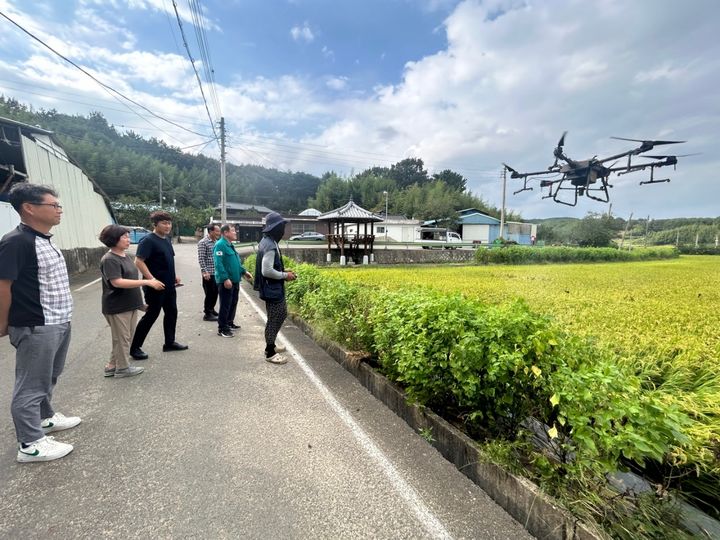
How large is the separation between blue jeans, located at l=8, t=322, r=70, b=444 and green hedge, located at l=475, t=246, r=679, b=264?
2250 cm

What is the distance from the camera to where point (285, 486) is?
2.21m

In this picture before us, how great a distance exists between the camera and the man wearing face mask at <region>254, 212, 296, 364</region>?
4.11 metres

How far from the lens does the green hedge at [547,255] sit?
2198 centimetres

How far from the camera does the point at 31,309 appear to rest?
2338mm

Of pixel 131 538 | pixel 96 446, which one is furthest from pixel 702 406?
pixel 96 446

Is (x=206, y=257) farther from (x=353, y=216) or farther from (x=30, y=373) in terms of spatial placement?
(x=353, y=216)

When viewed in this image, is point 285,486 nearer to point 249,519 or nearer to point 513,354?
point 249,519

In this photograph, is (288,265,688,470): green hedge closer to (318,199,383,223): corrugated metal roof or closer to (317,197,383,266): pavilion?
(318,199,383,223): corrugated metal roof

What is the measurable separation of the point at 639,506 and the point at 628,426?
1.46 ft

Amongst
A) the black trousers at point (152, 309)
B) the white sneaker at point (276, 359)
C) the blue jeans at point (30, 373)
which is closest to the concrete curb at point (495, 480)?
the white sneaker at point (276, 359)

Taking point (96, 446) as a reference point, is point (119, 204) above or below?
above

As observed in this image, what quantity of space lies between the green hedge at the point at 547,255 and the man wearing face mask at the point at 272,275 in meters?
20.3

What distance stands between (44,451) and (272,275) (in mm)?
2346

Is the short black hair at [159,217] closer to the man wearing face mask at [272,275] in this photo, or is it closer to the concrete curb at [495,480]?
the man wearing face mask at [272,275]
